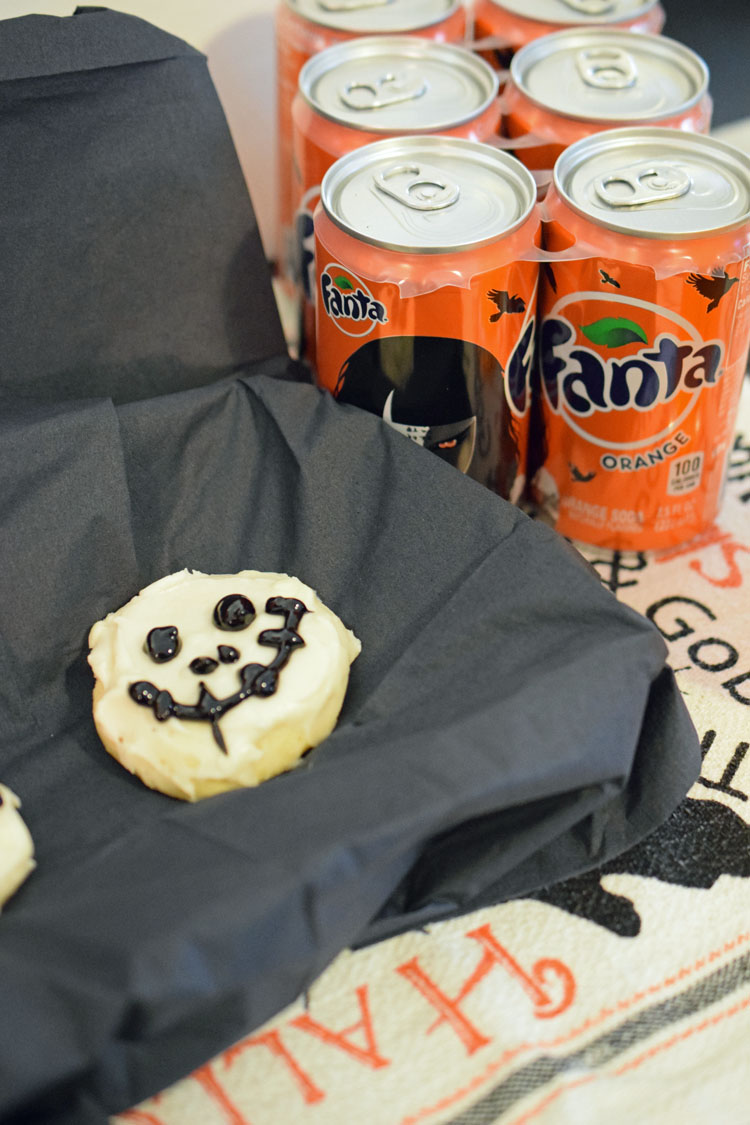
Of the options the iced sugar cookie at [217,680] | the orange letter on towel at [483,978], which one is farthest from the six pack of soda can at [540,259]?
the orange letter on towel at [483,978]

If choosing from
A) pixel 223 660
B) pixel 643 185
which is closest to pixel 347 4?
pixel 643 185

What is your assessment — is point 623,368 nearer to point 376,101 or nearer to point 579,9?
point 376,101

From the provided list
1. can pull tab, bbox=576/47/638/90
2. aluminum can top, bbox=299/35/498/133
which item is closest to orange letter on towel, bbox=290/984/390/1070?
aluminum can top, bbox=299/35/498/133

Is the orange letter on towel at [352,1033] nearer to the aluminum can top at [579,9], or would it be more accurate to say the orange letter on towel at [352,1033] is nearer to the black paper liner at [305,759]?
the black paper liner at [305,759]

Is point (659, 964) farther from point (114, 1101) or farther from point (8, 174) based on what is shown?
point (8, 174)

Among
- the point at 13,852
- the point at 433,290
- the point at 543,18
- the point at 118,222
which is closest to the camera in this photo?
the point at 13,852

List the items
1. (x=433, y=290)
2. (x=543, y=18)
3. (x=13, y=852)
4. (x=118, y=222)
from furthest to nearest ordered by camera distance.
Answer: (x=543, y=18), (x=118, y=222), (x=433, y=290), (x=13, y=852)
